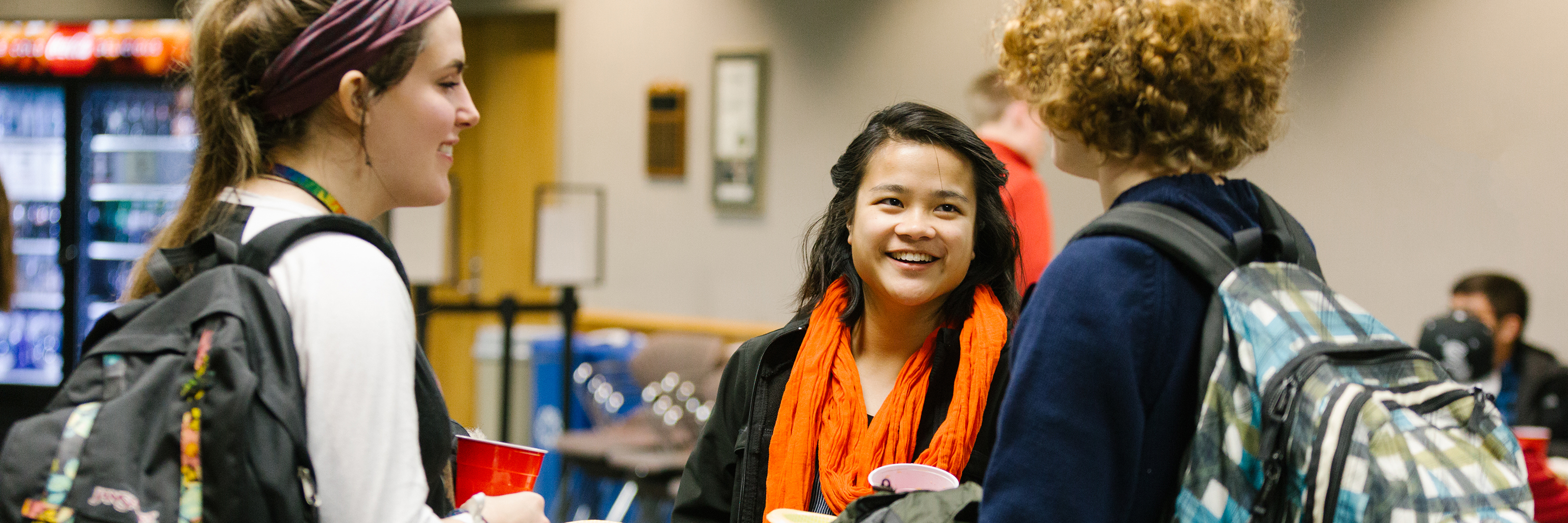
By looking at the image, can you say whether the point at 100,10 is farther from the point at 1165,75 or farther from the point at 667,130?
the point at 1165,75

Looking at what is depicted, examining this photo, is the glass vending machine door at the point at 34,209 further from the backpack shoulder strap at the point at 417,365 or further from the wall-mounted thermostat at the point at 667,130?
the backpack shoulder strap at the point at 417,365

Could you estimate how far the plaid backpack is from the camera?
0.88 metres

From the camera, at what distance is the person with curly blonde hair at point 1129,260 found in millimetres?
964

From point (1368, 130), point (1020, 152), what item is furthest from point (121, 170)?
point (1368, 130)

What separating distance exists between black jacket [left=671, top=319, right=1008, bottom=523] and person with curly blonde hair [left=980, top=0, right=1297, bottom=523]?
0.56 metres

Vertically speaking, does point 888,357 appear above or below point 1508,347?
above

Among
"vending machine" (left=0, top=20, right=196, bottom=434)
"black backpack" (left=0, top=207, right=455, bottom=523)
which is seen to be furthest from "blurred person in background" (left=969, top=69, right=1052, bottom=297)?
"vending machine" (left=0, top=20, right=196, bottom=434)

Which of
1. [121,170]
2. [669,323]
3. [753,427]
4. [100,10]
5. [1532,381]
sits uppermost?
[100,10]

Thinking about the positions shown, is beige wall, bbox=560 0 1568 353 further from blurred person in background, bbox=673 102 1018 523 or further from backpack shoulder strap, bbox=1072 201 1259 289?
backpack shoulder strap, bbox=1072 201 1259 289

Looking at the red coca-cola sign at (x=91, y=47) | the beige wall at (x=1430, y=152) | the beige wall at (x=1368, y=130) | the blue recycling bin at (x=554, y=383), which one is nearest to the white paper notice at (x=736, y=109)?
the beige wall at (x=1368, y=130)

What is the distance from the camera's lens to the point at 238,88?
1.11m

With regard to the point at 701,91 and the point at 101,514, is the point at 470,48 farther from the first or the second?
the point at 101,514

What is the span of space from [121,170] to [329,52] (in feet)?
18.2

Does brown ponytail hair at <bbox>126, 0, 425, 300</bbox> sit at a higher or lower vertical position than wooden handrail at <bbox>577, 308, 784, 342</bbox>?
higher
